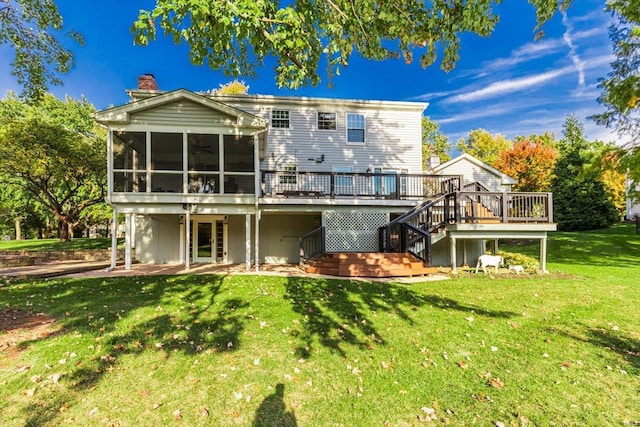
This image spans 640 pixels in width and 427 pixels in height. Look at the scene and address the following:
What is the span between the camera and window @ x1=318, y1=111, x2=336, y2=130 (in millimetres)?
14641

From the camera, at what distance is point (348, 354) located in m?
4.32

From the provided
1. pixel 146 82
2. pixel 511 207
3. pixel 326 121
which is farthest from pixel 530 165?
pixel 146 82

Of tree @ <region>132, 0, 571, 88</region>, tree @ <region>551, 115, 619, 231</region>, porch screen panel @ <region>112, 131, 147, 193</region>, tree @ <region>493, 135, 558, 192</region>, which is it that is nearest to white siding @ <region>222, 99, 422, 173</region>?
porch screen panel @ <region>112, 131, 147, 193</region>

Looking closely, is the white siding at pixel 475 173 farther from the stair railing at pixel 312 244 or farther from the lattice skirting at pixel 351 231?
the stair railing at pixel 312 244

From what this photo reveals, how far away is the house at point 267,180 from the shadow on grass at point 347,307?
10.6 ft

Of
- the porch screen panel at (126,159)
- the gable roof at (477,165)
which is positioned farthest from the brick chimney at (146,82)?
the gable roof at (477,165)

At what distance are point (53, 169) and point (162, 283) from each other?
48.6ft

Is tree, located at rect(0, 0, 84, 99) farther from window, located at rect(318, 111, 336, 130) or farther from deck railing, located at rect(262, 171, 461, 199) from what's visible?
window, located at rect(318, 111, 336, 130)

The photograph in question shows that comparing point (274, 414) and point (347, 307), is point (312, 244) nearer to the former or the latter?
point (347, 307)

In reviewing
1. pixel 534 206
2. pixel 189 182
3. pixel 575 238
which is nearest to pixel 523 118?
pixel 575 238

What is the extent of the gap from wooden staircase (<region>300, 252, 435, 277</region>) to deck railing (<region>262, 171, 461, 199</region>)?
2.74m

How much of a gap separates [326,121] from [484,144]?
31.7 metres

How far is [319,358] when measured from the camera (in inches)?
165

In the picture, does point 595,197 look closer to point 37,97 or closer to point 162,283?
point 162,283
